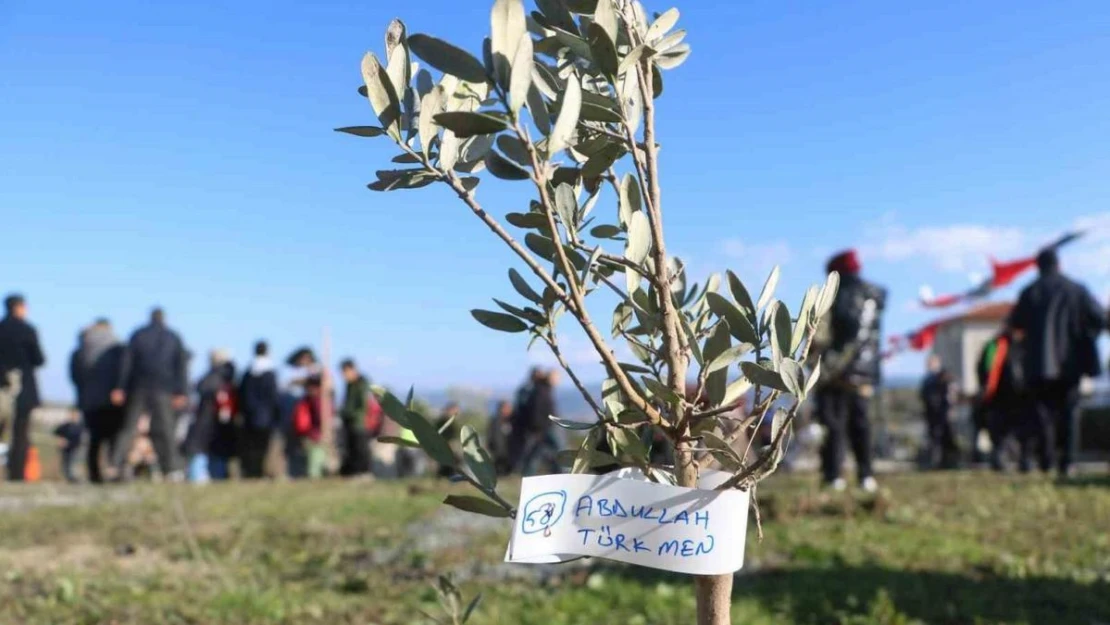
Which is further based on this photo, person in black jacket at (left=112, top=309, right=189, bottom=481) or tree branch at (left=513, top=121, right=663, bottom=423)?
person in black jacket at (left=112, top=309, right=189, bottom=481)

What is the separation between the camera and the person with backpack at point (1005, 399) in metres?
9.64

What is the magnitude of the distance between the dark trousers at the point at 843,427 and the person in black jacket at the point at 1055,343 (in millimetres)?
2162

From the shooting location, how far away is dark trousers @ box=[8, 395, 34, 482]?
11.3 meters

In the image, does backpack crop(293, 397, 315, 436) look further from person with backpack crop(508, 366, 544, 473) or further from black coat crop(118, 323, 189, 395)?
person with backpack crop(508, 366, 544, 473)

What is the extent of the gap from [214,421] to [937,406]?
10081 mm

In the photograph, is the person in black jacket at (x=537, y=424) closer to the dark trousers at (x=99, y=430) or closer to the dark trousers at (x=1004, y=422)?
the dark trousers at (x=99, y=430)

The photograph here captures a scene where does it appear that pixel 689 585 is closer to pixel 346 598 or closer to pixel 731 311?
pixel 346 598

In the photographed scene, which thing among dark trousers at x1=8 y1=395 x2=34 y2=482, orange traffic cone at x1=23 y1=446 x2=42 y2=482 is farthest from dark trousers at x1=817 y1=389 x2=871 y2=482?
orange traffic cone at x1=23 y1=446 x2=42 y2=482

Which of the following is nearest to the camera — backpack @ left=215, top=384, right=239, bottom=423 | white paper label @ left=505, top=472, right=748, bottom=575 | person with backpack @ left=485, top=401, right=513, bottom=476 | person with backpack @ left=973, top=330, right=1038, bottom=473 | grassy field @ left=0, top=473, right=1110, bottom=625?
white paper label @ left=505, top=472, right=748, bottom=575

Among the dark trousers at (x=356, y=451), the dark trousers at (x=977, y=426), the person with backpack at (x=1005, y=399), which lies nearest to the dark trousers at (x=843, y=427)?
the person with backpack at (x=1005, y=399)

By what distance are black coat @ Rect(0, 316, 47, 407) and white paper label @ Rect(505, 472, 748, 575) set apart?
10765 mm

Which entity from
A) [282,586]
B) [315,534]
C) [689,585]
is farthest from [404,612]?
[315,534]

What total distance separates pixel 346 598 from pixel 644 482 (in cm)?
311

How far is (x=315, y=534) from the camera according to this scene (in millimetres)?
6035
